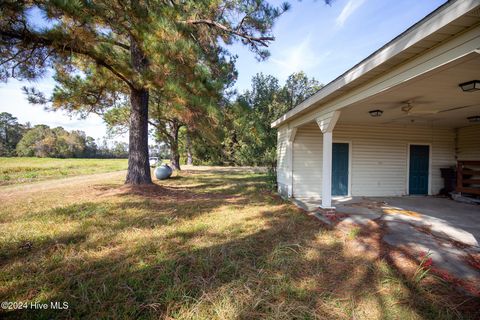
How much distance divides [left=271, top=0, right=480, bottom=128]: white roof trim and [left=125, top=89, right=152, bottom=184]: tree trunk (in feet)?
19.6

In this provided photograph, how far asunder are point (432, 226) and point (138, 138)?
7915 millimetres

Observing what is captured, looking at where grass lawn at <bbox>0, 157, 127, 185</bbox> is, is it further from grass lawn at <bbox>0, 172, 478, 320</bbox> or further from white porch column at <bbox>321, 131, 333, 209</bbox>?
white porch column at <bbox>321, 131, 333, 209</bbox>

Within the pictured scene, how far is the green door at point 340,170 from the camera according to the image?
669 cm

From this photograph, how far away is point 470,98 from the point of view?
4.09 m

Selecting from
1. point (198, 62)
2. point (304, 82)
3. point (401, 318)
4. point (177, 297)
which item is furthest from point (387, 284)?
point (304, 82)

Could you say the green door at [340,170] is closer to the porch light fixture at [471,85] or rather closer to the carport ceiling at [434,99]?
the carport ceiling at [434,99]

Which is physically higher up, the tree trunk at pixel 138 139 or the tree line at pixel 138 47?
the tree line at pixel 138 47

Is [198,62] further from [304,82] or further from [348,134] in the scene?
[304,82]

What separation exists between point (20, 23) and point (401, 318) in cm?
691

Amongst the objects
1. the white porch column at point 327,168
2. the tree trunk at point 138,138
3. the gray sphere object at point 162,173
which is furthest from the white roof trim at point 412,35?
the gray sphere object at point 162,173

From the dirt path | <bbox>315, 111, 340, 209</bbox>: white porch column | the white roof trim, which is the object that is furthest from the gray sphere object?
the white roof trim

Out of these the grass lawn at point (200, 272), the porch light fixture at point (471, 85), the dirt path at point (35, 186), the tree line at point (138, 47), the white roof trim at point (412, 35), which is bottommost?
the grass lawn at point (200, 272)

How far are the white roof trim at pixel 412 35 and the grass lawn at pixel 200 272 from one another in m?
2.62

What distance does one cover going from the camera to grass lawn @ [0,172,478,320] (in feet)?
6.16
